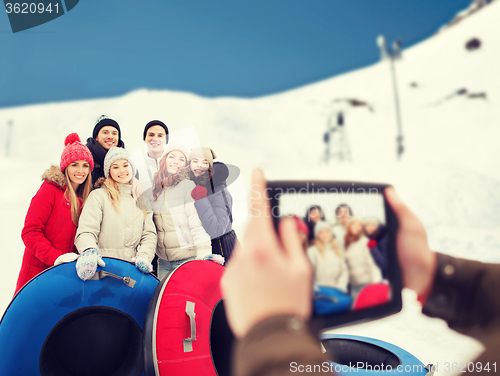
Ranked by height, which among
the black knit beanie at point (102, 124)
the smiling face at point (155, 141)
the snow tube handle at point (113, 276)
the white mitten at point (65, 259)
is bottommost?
the snow tube handle at point (113, 276)

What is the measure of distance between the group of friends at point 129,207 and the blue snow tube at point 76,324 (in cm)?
17

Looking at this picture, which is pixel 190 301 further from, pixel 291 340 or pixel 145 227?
pixel 291 340

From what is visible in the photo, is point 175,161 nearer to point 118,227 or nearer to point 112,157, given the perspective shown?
point 112,157

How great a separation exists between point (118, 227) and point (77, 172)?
476 mm

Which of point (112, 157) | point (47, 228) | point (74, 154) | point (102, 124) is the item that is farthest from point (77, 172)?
point (102, 124)

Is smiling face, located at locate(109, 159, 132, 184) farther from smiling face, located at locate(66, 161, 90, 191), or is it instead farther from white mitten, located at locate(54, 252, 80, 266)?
white mitten, located at locate(54, 252, 80, 266)

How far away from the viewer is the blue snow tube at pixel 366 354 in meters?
1.77

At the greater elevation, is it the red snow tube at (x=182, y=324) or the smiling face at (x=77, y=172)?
the smiling face at (x=77, y=172)

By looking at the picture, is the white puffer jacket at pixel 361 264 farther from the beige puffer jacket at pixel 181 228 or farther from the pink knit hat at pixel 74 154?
the pink knit hat at pixel 74 154

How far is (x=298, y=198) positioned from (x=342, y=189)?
0.38ft

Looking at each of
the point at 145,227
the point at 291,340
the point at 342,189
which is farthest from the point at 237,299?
the point at 145,227

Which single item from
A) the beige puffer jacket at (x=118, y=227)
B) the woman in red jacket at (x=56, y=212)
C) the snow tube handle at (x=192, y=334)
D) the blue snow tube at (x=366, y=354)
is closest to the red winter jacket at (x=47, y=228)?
the woman in red jacket at (x=56, y=212)

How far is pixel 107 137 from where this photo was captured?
229 centimetres

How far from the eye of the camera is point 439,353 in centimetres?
267
